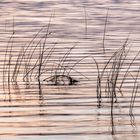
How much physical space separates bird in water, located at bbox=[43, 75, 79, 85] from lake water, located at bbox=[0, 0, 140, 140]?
0.04m

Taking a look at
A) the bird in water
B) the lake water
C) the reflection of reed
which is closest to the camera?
the lake water

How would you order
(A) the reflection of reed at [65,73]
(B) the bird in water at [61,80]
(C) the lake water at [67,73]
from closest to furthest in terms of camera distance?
(C) the lake water at [67,73] → (A) the reflection of reed at [65,73] → (B) the bird in water at [61,80]

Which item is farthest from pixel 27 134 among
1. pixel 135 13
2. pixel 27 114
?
pixel 135 13

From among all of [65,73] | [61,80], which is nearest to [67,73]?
[65,73]

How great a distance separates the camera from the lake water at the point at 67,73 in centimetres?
394

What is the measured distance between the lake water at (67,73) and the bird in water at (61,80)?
0.04m

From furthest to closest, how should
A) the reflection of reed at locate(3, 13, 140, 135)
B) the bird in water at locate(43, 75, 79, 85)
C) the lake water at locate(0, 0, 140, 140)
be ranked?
the bird in water at locate(43, 75, 79, 85) → the reflection of reed at locate(3, 13, 140, 135) → the lake water at locate(0, 0, 140, 140)

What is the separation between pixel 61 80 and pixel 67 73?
0.23 metres

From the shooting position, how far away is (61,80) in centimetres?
508

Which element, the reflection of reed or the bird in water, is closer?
the reflection of reed

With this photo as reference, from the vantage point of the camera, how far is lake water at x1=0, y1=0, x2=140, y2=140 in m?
3.94

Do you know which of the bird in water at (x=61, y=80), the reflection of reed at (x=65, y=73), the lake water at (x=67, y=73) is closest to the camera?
the lake water at (x=67, y=73)

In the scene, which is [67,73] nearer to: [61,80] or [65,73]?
[65,73]

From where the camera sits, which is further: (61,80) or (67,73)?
(67,73)
